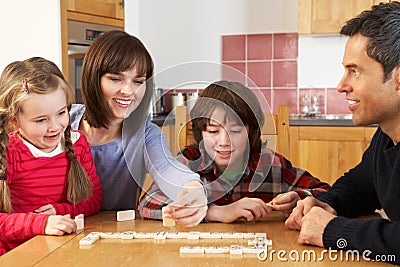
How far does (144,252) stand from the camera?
1.20 meters

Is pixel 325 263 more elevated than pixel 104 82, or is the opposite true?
pixel 104 82

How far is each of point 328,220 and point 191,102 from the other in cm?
53

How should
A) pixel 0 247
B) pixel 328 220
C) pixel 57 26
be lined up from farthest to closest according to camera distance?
1. pixel 57 26
2. pixel 0 247
3. pixel 328 220

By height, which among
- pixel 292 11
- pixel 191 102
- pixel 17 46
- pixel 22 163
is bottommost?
pixel 22 163

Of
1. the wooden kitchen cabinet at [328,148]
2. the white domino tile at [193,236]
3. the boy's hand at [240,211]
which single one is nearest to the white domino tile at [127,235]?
the white domino tile at [193,236]

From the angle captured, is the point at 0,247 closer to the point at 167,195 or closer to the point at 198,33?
the point at 167,195

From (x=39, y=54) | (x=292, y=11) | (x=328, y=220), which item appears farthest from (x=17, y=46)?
(x=328, y=220)

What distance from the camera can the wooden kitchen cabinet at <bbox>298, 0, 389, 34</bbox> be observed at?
377 centimetres

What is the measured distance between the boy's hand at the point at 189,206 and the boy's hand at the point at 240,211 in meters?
0.04

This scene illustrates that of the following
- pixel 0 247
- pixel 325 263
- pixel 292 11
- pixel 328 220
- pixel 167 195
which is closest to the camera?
pixel 325 263

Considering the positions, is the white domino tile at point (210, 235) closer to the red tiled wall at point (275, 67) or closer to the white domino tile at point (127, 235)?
the white domino tile at point (127, 235)

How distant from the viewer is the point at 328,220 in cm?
129

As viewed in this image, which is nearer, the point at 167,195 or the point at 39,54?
the point at 167,195

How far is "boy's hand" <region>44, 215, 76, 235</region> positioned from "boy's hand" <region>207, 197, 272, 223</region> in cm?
35
